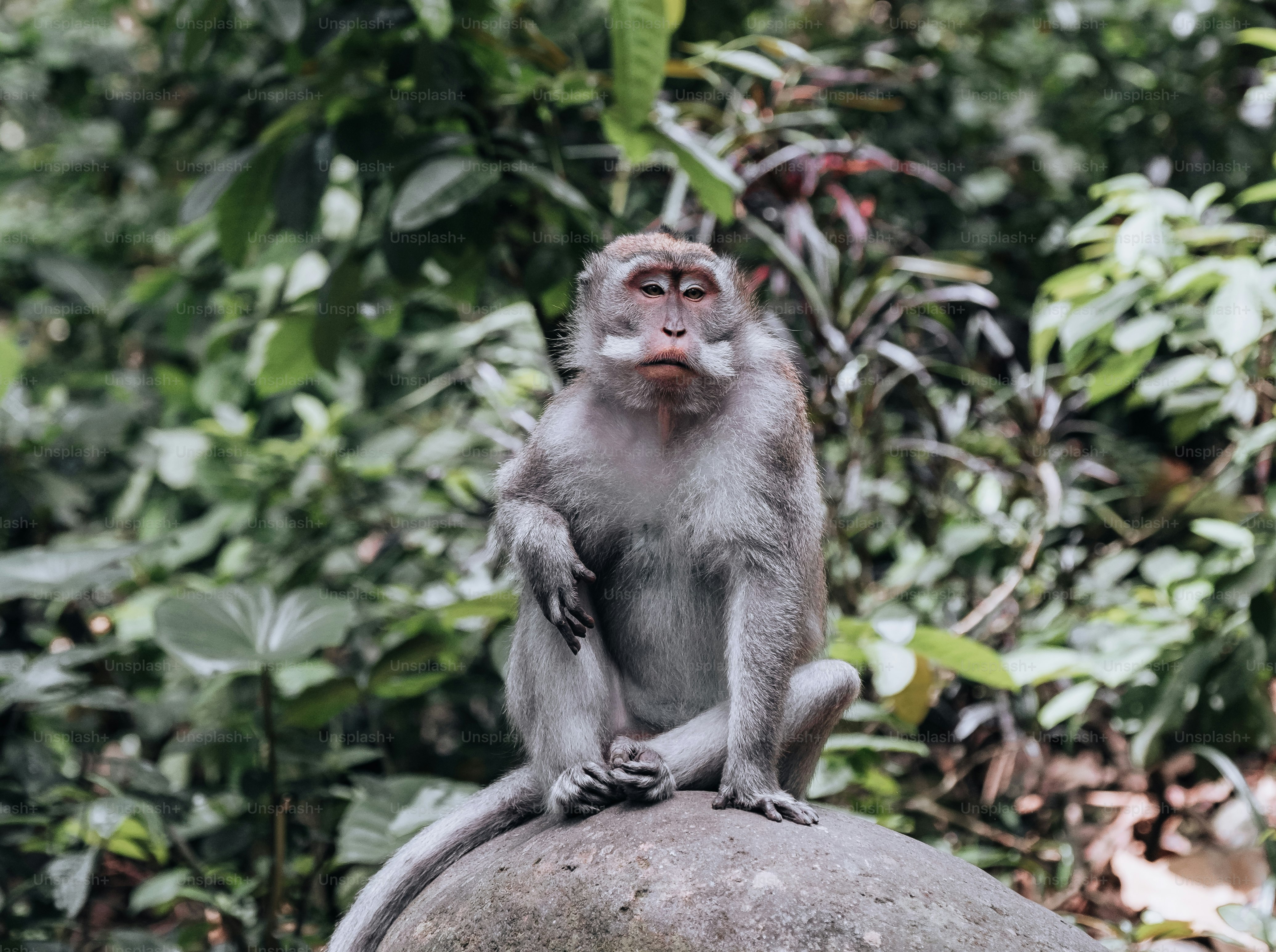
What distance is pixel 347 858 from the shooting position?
4555mm

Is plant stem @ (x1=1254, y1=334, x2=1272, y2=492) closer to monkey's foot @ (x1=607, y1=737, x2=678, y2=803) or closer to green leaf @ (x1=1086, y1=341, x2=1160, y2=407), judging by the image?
green leaf @ (x1=1086, y1=341, x2=1160, y2=407)

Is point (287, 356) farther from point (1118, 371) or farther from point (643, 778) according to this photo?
point (1118, 371)

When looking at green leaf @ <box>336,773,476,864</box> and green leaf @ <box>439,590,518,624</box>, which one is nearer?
green leaf @ <box>336,773,476,864</box>

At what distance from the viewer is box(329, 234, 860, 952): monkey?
3.53m

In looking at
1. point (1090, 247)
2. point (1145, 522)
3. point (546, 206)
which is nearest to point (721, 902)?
point (546, 206)

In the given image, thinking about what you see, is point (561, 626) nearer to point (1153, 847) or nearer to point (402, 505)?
point (402, 505)

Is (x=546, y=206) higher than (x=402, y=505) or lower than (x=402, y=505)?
higher

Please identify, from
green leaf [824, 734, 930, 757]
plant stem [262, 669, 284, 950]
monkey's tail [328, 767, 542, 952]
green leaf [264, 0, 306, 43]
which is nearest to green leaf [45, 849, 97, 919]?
plant stem [262, 669, 284, 950]

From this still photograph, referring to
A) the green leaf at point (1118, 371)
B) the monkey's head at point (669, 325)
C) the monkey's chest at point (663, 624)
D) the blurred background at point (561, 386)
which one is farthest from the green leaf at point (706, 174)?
the green leaf at point (1118, 371)

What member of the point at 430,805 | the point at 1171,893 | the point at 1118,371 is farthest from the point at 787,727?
the point at 1171,893

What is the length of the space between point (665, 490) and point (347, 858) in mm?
2105

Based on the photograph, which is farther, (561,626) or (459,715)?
(459,715)

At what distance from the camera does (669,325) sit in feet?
11.8

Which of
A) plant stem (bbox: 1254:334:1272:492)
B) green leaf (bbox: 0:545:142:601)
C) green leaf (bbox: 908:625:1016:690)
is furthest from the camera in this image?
plant stem (bbox: 1254:334:1272:492)
